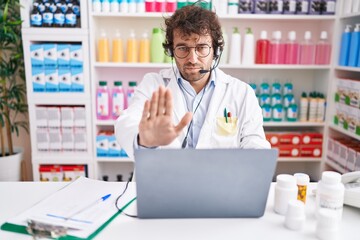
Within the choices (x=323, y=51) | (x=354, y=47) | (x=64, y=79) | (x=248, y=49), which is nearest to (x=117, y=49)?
(x=64, y=79)

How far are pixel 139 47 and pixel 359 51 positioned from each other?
1.57 metres

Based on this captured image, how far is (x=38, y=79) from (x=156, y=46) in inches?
36.1

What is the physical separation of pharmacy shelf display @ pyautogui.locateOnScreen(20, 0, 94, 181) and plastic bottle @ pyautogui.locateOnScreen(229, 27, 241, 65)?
1087mm

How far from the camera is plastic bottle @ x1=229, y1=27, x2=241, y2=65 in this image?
2.52 metres

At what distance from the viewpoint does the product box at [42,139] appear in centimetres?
254

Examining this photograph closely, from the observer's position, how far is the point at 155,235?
2.90 feet

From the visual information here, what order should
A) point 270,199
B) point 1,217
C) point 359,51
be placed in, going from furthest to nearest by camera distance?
point 359,51
point 270,199
point 1,217

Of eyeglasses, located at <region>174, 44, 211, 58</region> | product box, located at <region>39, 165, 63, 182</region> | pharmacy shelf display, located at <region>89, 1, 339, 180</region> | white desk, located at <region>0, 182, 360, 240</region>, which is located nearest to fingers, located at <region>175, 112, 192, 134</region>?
white desk, located at <region>0, 182, 360, 240</region>

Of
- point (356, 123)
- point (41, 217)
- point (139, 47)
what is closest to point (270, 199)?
point (41, 217)

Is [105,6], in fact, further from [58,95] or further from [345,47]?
[345,47]

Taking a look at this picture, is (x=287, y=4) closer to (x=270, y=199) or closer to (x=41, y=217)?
(x=270, y=199)

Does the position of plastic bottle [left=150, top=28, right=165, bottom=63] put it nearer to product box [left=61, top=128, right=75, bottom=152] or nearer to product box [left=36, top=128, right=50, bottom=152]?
product box [left=61, top=128, right=75, bottom=152]

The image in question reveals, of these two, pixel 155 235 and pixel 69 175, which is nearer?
pixel 155 235

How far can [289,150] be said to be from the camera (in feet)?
8.84
